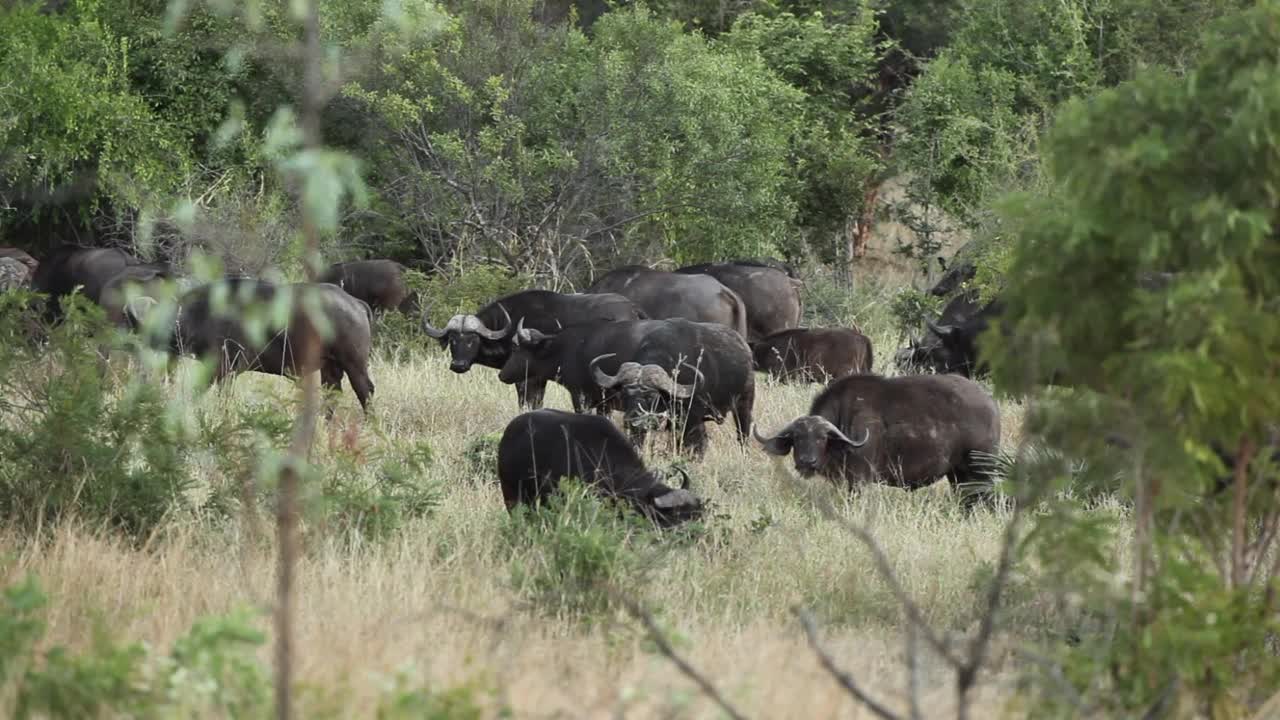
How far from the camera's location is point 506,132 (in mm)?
21641

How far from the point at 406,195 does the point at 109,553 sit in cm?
1500

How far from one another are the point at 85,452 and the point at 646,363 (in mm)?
5698

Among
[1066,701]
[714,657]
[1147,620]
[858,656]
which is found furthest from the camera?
[858,656]

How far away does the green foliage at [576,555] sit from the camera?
757 cm

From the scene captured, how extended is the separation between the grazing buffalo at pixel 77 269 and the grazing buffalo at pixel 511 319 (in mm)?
5516

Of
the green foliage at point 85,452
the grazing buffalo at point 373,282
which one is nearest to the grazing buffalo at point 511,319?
the grazing buffalo at point 373,282

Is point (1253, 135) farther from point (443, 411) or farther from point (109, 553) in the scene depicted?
point (443, 411)

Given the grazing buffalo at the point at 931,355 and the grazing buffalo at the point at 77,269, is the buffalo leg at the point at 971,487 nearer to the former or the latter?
the grazing buffalo at the point at 931,355

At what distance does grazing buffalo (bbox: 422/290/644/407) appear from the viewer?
52.4 feet

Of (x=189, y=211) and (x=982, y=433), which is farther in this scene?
(x=982, y=433)

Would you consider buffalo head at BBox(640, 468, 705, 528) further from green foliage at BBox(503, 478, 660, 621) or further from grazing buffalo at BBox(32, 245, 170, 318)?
grazing buffalo at BBox(32, 245, 170, 318)

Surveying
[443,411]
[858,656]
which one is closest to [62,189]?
[443,411]

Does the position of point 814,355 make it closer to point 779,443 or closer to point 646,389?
point 646,389

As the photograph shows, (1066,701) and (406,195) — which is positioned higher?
(1066,701)
